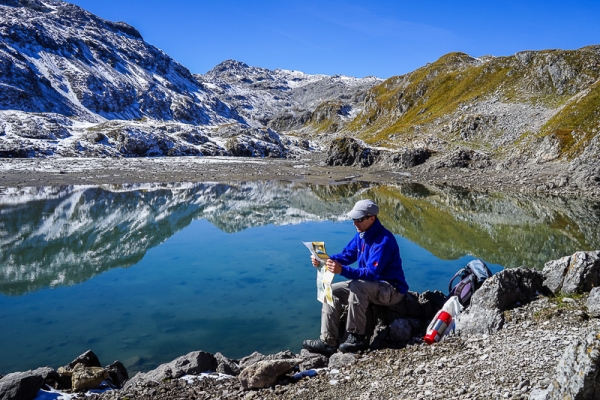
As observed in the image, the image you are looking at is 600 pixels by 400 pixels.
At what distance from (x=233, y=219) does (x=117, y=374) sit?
21428mm

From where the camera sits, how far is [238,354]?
1141 cm

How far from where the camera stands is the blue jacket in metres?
9.32

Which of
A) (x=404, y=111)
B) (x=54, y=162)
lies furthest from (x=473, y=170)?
(x=404, y=111)

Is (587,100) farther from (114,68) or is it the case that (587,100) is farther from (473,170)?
(114,68)

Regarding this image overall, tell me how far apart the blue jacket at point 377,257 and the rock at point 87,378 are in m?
5.31

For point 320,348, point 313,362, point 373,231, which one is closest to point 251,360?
point 320,348

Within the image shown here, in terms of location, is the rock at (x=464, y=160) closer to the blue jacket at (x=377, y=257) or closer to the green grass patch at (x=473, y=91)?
the green grass patch at (x=473, y=91)

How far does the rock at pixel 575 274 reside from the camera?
953cm

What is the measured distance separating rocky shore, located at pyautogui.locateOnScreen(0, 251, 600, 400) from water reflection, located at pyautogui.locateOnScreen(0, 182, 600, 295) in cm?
999

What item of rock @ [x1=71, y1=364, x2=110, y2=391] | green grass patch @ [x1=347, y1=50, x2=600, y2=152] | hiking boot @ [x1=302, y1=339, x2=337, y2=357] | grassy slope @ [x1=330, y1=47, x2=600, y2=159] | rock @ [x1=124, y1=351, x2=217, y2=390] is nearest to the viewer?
rock @ [x1=71, y1=364, x2=110, y2=391]

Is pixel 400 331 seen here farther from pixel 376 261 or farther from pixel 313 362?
pixel 313 362

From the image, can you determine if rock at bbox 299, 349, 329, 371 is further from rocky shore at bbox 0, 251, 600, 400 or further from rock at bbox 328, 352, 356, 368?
rock at bbox 328, 352, 356, 368

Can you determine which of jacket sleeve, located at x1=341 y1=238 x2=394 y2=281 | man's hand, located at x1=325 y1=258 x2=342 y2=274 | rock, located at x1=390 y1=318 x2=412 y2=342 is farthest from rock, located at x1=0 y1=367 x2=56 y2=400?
rock, located at x1=390 y1=318 x2=412 y2=342

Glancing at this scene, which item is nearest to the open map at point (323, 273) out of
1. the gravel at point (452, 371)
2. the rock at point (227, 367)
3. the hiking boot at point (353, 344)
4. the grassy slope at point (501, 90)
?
Answer: the hiking boot at point (353, 344)
